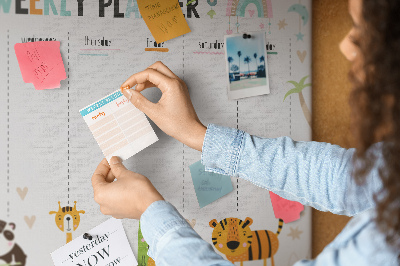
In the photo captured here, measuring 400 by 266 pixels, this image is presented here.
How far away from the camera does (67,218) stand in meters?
0.82

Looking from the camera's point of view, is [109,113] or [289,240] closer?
[109,113]

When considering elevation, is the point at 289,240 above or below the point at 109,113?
below

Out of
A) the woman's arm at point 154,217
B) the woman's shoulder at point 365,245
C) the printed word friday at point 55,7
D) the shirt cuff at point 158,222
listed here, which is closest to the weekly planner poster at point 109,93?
the printed word friday at point 55,7

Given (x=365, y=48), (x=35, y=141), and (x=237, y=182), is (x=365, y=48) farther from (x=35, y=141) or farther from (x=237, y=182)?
(x=35, y=141)

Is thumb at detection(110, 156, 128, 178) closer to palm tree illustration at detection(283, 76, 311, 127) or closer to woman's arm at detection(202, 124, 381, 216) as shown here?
woman's arm at detection(202, 124, 381, 216)

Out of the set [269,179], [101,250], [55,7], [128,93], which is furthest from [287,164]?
[55,7]

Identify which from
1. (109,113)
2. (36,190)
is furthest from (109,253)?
(109,113)

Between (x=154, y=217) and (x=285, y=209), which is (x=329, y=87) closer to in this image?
(x=285, y=209)

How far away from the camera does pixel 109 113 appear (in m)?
0.77

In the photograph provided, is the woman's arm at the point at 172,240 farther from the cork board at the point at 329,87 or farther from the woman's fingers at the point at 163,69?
the cork board at the point at 329,87

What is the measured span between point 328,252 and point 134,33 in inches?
22.9

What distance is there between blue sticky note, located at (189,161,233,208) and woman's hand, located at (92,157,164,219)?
19cm

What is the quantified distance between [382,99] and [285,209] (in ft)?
1.74

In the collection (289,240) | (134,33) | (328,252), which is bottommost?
(289,240)
